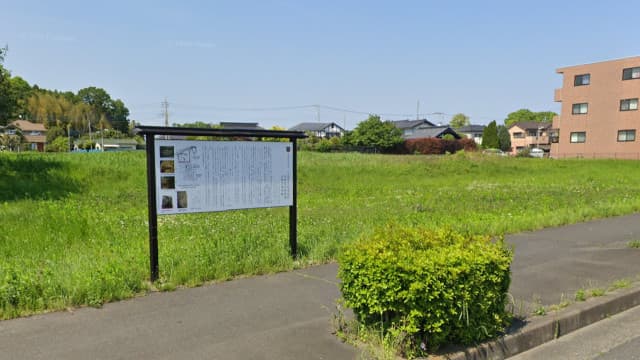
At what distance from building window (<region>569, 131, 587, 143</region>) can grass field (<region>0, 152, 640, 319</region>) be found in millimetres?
29113

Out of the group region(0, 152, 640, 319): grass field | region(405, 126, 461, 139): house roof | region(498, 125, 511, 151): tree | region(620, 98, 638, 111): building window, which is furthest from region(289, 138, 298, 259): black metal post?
region(498, 125, 511, 151): tree

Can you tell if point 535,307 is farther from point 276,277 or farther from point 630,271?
point 276,277

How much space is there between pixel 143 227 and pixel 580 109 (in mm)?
42892

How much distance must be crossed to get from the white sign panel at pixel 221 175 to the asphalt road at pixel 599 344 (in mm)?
3018

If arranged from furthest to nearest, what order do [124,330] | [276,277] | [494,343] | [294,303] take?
[276,277] < [294,303] < [124,330] < [494,343]

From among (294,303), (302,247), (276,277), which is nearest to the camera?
(294,303)

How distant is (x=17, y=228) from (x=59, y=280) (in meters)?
3.93

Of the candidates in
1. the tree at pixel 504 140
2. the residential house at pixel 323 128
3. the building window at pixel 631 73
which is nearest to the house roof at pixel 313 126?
the residential house at pixel 323 128

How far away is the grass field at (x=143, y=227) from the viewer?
4230 mm

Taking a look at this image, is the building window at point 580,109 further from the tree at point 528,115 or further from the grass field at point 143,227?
the tree at point 528,115

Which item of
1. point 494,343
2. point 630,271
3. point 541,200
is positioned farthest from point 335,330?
point 541,200

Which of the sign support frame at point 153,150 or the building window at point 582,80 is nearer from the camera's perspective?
the sign support frame at point 153,150

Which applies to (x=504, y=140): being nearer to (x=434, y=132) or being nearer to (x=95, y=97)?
(x=434, y=132)

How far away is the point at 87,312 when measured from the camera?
378 cm
